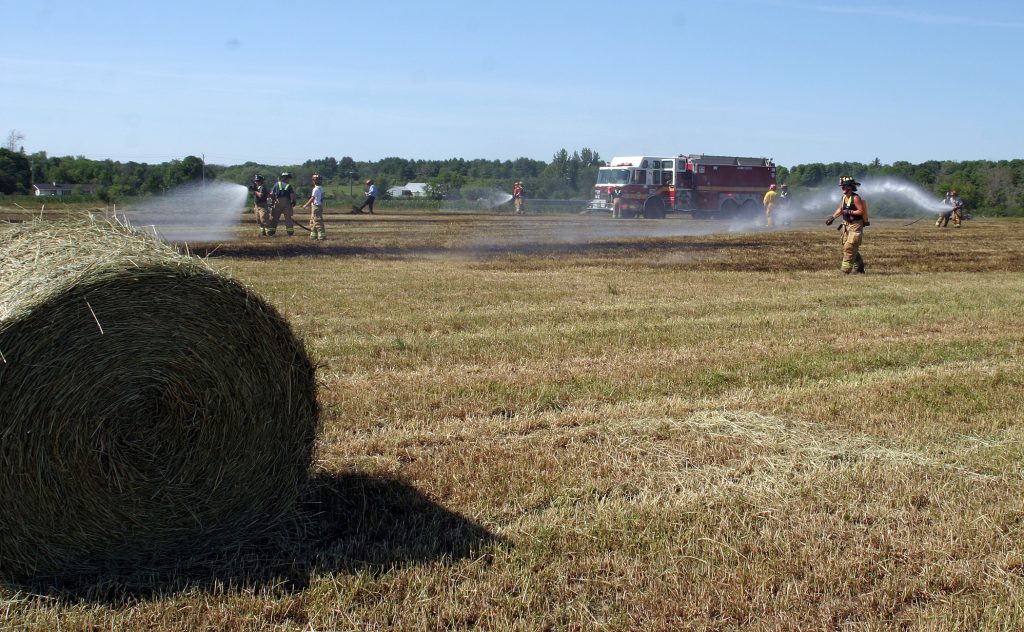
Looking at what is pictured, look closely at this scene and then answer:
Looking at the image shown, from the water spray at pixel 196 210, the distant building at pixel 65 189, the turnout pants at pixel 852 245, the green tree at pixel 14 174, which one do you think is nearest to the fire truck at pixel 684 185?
the water spray at pixel 196 210

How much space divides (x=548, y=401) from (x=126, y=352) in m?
3.69

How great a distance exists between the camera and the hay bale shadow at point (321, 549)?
4172 mm

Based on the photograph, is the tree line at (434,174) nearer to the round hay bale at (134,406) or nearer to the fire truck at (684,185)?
the fire truck at (684,185)

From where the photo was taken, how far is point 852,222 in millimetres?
17344

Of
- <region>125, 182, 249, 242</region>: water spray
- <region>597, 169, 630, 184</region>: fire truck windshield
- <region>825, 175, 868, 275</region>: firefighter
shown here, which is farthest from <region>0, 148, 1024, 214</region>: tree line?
<region>825, 175, 868, 275</region>: firefighter

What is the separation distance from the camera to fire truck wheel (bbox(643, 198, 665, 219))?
4703 centimetres

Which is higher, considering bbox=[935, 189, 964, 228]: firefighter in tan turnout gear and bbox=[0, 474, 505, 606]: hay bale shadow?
bbox=[935, 189, 964, 228]: firefighter in tan turnout gear

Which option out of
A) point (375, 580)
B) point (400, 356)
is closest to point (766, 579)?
point (375, 580)

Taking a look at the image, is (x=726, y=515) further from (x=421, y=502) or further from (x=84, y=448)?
(x=84, y=448)

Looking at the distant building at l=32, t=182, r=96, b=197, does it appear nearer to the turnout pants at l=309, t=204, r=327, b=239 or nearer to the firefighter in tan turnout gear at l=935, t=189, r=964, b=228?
the turnout pants at l=309, t=204, r=327, b=239

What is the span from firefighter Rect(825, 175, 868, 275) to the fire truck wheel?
2923cm

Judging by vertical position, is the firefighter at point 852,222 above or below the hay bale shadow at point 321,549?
above

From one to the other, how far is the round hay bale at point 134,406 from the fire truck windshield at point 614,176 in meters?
43.5

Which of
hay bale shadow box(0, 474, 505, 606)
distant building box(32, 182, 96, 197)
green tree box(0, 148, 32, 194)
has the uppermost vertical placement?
green tree box(0, 148, 32, 194)
